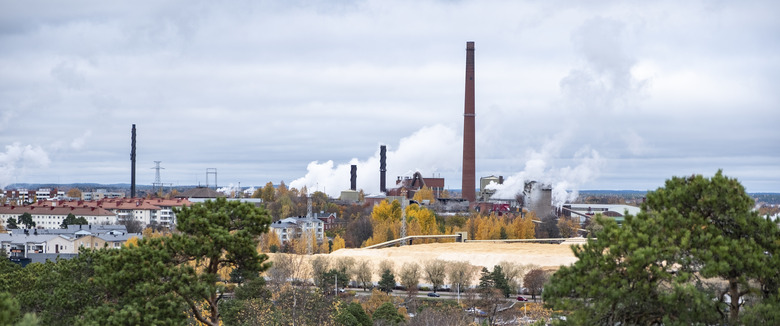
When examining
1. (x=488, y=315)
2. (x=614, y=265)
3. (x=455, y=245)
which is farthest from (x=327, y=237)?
(x=614, y=265)

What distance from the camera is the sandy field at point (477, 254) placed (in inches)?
2129

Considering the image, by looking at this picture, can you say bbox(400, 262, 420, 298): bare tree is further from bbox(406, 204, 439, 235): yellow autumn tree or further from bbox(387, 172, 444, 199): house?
bbox(387, 172, 444, 199): house

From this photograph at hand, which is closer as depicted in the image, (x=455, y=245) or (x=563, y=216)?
(x=455, y=245)

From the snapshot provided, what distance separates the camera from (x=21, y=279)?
25188mm

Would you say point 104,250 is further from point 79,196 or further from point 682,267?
point 79,196

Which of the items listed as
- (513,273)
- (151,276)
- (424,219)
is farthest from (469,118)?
(151,276)

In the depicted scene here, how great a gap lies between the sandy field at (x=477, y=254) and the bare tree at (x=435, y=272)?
1.62 meters

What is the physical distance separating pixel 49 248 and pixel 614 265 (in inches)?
2448

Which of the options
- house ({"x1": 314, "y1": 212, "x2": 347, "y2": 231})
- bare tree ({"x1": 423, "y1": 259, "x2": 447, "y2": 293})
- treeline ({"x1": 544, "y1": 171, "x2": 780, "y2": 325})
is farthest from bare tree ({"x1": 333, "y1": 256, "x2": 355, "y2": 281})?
house ({"x1": 314, "y1": 212, "x2": 347, "y2": 231})

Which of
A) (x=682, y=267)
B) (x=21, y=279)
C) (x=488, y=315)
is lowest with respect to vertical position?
(x=488, y=315)

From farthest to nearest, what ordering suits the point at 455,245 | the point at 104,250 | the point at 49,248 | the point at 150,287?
the point at 49,248 < the point at 455,245 < the point at 104,250 < the point at 150,287

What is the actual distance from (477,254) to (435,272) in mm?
7208

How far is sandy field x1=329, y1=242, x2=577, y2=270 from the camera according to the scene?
54.1m

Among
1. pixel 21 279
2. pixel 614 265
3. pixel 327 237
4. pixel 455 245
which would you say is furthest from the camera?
pixel 327 237
